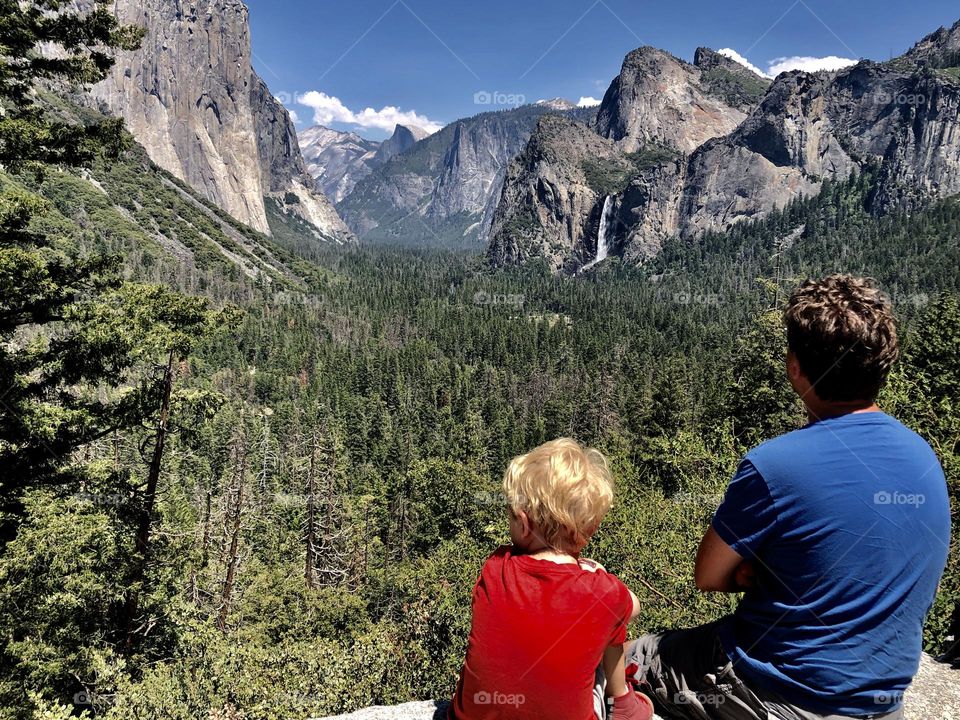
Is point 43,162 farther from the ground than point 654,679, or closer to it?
farther from the ground

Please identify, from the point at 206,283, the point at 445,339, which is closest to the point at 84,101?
the point at 206,283

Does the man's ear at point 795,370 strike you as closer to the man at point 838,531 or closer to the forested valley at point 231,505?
the man at point 838,531

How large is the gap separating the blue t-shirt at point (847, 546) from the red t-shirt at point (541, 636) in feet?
2.65

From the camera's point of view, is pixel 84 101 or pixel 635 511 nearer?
pixel 635 511

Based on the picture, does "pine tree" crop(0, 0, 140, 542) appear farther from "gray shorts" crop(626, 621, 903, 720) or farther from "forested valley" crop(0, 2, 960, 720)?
"gray shorts" crop(626, 621, 903, 720)

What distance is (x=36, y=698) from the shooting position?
6875mm

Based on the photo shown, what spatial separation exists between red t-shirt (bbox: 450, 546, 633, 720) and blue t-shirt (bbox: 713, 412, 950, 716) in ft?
2.65

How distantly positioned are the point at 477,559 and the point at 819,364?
17238 mm

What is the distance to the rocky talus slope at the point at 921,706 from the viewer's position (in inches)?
202

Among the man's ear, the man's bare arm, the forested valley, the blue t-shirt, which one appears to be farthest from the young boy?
the forested valley

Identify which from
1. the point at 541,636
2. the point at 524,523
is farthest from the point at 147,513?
the point at 541,636

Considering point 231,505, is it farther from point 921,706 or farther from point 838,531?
point 838,531

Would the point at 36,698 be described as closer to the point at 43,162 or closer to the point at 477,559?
the point at 43,162

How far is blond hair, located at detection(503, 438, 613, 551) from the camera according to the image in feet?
9.57
